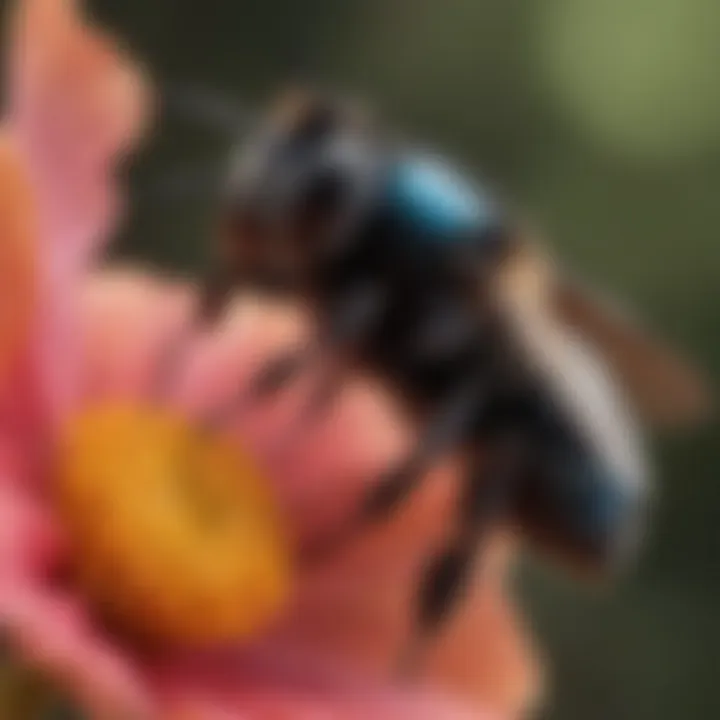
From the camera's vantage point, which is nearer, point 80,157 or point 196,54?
point 80,157

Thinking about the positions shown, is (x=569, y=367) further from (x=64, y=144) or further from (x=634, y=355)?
(x=64, y=144)

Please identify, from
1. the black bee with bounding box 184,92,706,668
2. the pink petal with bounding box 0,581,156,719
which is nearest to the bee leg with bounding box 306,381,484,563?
the black bee with bounding box 184,92,706,668

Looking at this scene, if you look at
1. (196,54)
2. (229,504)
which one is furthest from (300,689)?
(196,54)

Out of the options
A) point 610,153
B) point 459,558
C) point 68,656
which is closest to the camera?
point 68,656

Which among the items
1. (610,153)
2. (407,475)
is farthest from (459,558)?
(610,153)

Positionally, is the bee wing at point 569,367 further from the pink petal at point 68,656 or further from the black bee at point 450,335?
the pink petal at point 68,656

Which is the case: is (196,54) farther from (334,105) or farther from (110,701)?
(110,701)

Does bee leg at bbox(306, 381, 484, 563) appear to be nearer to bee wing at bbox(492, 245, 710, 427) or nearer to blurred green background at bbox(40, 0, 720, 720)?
bee wing at bbox(492, 245, 710, 427)
